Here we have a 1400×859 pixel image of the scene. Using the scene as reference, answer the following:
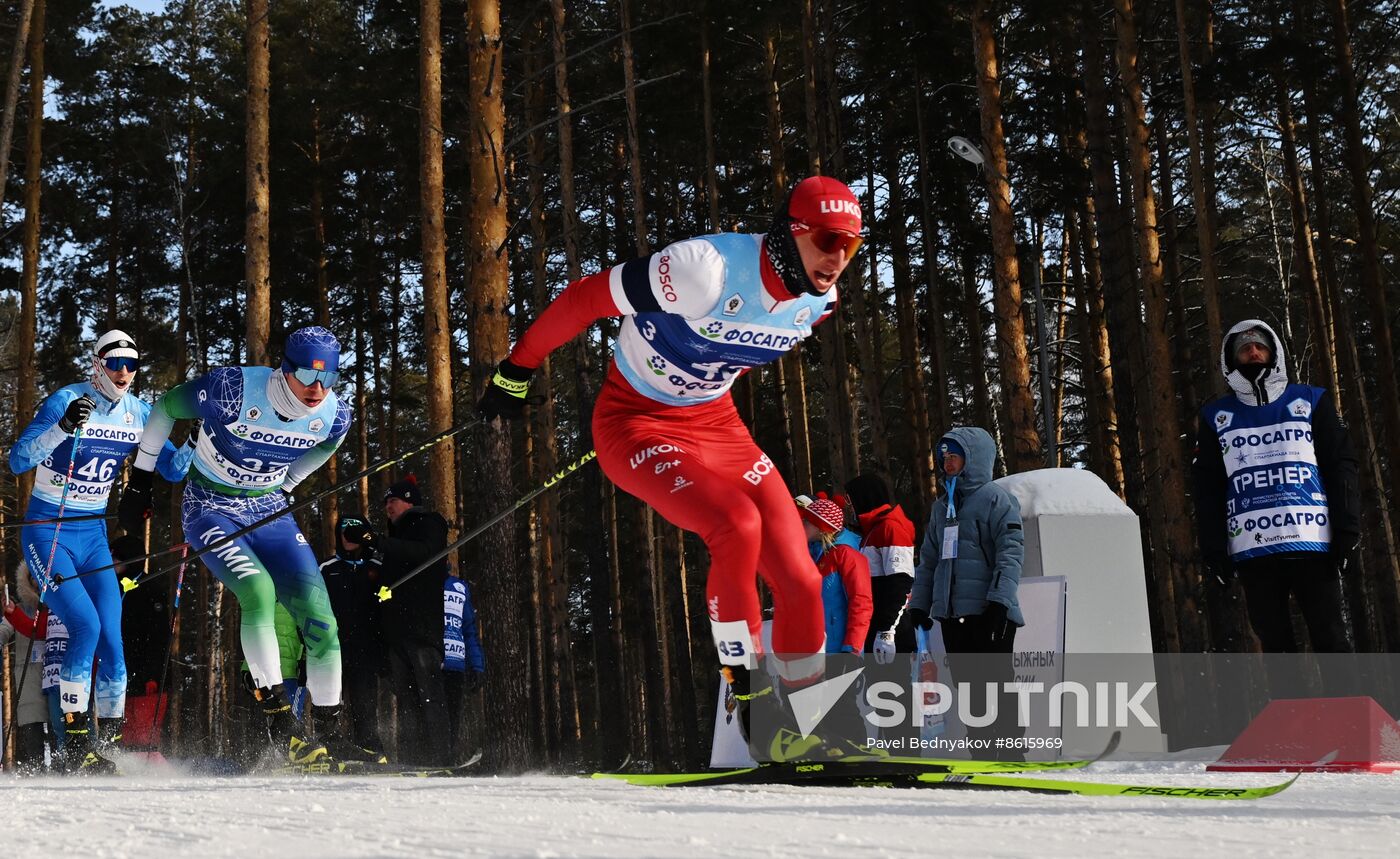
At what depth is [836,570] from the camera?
777 cm

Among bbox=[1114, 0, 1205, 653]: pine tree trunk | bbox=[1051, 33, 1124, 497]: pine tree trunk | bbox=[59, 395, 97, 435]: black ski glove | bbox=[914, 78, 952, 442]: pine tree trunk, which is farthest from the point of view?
bbox=[914, 78, 952, 442]: pine tree trunk

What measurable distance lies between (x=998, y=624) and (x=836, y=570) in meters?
1.11

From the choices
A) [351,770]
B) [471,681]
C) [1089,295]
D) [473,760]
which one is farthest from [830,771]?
[1089,295]

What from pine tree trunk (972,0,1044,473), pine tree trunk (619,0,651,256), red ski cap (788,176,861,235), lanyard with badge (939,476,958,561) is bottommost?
lanyard with badge (939,476,958,561)

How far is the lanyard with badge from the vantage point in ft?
23.7

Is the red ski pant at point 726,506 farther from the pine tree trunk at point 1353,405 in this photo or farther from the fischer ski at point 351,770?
the pine tree trunk at point 1353,405

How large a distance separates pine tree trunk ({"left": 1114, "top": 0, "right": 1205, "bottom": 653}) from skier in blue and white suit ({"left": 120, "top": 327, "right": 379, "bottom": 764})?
11.9 metres

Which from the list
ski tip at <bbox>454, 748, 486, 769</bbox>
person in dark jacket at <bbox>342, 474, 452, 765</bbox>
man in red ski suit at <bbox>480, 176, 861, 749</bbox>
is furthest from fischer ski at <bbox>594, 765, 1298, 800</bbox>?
person in dark jacket at <bbox>342, 474, 452, 765</bbox>

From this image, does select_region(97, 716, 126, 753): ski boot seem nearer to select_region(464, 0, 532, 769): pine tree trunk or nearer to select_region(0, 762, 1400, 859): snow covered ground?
select_region(464, 0, 532, 769): pine tree trunk

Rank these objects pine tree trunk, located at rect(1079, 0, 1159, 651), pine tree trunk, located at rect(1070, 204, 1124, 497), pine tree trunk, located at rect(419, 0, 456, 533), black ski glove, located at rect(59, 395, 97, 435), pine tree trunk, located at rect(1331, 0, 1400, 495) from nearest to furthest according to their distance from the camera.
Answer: black ski glove, located at rect(59, 395, 97, 435) → pine tree trunk, located at rect(419, 0, 456, 533) → pine tree trunk, located at rect(1079, 0, 1159, 651) → pine tree trunk, located at rect(1331, 0, 1400, 495) → pine tree trunk, located at rect(1070, 204, 1124, 497)

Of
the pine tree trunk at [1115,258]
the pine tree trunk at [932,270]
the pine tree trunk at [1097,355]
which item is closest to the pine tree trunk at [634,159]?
the pine tree trunk at [932,270]

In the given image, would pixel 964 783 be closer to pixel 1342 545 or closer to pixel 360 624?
pixel 1342 545

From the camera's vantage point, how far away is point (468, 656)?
1078 cm

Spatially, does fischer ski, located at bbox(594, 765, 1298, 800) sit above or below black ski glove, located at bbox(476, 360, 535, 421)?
below
